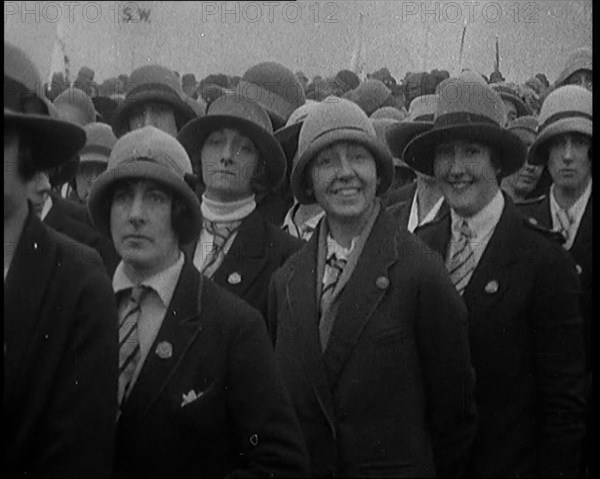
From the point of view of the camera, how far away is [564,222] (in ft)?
6.31

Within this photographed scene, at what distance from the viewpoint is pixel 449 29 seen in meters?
1.97

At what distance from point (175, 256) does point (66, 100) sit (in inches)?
15.8

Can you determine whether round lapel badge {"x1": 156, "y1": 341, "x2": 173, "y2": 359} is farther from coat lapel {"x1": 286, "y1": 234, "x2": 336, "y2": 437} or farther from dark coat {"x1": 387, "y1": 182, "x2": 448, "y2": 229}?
dark coat {"x1": 387, "y1": 182, "x2": 448, "y2": 229}

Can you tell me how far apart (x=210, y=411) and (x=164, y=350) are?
0.15m

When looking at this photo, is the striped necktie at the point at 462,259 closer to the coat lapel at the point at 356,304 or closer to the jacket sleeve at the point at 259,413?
the coat lapel at the point at 356,304

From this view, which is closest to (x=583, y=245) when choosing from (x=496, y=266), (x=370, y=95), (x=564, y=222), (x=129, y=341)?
(x=564, y=222)

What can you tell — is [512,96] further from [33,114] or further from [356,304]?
[33,114]

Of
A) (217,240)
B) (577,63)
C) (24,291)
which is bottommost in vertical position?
(24,291)

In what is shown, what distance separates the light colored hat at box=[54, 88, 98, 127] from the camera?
1784mm

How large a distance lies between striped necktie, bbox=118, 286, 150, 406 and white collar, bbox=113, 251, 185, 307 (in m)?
0.01

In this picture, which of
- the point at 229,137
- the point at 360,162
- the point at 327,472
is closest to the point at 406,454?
the point at 327,472

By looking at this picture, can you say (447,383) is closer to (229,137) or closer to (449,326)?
(449,326)

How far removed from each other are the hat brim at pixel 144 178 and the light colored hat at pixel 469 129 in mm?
464

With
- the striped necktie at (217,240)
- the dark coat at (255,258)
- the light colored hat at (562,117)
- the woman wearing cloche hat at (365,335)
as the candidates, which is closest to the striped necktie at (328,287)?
the woman wearing cloche hat at (365,335)
